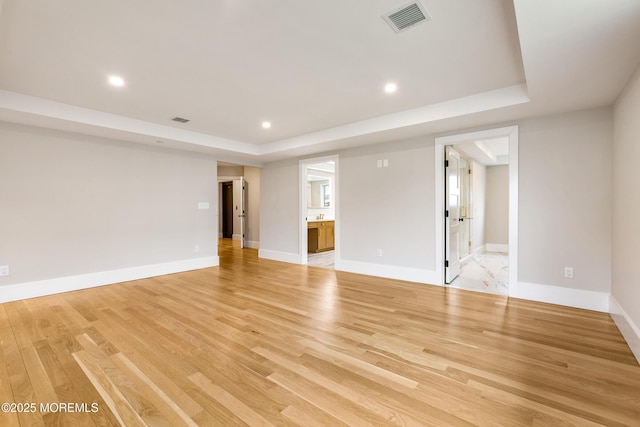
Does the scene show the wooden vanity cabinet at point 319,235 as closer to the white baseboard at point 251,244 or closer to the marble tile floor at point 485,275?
the white baseboard at point 251,244

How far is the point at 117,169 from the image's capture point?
4.67 meters

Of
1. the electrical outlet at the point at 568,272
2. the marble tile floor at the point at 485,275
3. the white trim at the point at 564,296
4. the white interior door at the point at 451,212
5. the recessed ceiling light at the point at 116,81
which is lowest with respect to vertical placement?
the marble tile floor at the point at 485,275

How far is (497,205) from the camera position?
7777 millimetres

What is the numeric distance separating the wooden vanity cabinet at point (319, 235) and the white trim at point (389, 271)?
2.20 metres

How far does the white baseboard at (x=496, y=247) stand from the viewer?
7574mm

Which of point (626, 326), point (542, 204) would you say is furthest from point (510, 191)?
point (626, 326)

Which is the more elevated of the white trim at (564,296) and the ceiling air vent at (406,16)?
the ceiling air vent at (406,16)

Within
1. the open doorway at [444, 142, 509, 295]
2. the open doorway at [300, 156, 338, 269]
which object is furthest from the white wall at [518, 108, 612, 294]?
the open doorway at [300, 156, 338, 269]

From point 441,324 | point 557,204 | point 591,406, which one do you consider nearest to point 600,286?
point 557,204

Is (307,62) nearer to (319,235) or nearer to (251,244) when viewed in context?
(319,235)

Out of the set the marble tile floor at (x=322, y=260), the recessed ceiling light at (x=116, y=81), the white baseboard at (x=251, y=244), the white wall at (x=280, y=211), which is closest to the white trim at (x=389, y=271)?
the marble tile floor at (x=322, y=260)

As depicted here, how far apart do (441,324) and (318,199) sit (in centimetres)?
649

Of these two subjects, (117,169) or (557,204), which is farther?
(117,169)

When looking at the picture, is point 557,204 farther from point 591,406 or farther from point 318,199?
point 318,199
